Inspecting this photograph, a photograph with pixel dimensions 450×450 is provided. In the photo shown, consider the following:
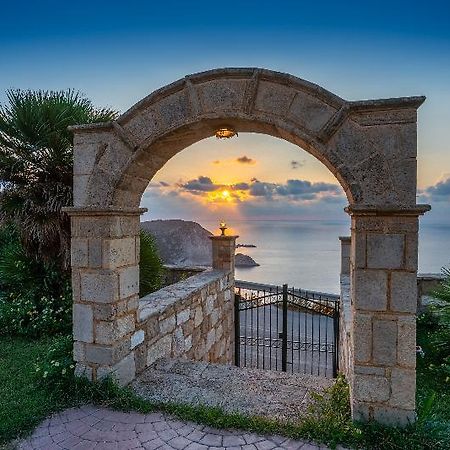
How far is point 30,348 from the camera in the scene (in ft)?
16.6

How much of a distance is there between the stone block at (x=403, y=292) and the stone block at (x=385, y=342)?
14 centimetres

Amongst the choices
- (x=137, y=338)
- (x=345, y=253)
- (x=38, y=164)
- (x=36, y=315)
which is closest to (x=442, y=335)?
(x=345, y=253)

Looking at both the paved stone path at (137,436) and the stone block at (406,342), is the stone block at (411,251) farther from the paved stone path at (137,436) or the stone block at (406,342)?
the paved stone path at (137,436)

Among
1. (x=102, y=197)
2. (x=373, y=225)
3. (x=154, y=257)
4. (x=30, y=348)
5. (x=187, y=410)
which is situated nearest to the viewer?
(x=373, y=225)

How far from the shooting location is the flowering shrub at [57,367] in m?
3.56

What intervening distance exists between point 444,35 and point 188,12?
12.5 ft

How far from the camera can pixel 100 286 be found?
11.3 ft

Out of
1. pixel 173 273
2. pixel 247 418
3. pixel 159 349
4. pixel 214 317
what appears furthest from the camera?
pixel 173 273

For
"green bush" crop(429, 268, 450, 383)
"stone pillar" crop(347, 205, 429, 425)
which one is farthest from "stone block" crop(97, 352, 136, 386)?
"green bush" crop(429, 268, 450, 383)

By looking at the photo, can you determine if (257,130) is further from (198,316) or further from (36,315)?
(36,315)

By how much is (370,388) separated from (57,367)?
9.78ft

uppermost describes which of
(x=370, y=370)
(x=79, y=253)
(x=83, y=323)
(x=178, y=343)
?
(x=79, y=253)

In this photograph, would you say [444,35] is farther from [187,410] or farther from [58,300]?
[58,300]

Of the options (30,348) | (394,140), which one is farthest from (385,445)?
(30,348)
